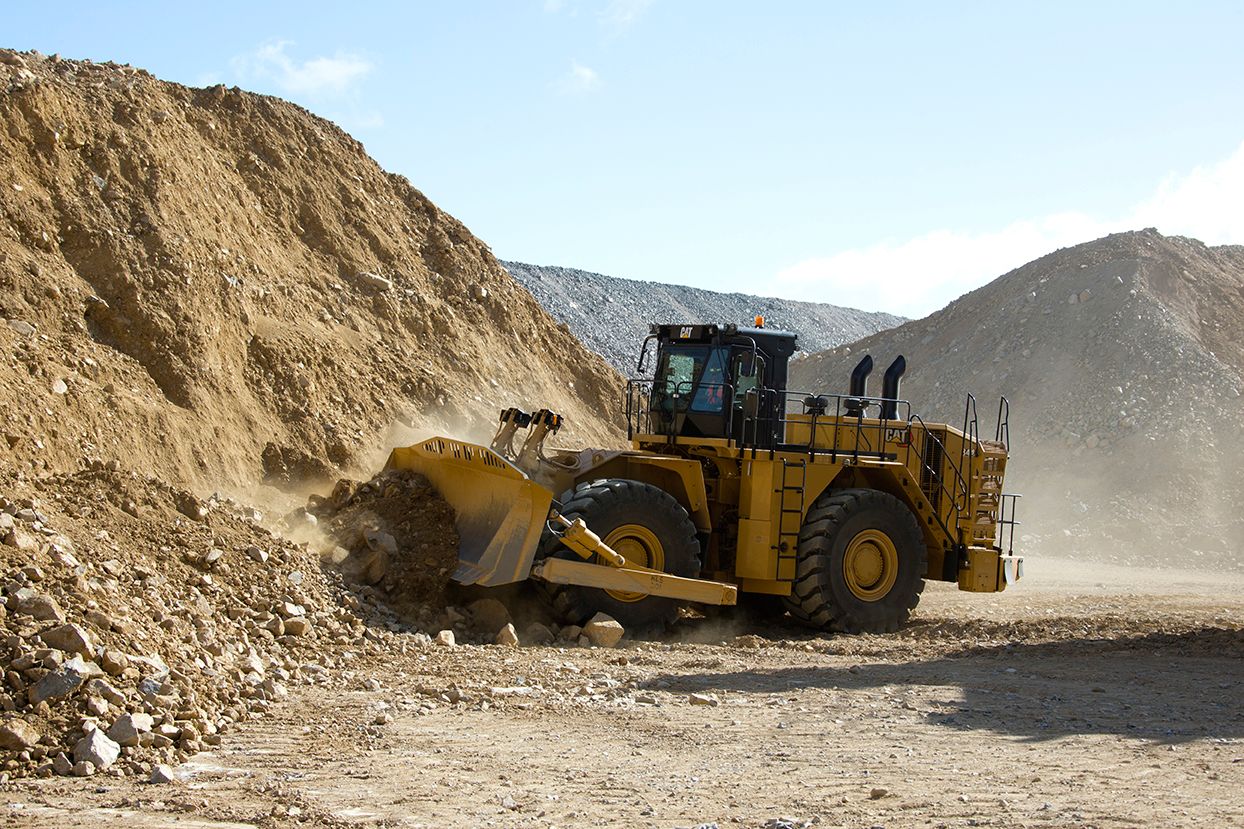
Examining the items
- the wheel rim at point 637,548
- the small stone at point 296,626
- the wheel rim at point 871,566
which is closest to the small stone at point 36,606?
the small stone at point 296,626

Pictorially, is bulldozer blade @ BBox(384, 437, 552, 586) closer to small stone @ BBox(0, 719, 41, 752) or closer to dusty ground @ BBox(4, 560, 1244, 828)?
dusty ground @ BBox(4, 560, 1244, 828)

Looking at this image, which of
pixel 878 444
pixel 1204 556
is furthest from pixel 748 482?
pixel 1204 556

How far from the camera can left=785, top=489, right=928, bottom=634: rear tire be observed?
38.3 feet

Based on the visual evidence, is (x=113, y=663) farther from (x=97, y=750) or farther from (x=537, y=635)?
A: (x=537, y=635)

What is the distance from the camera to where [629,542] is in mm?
10883

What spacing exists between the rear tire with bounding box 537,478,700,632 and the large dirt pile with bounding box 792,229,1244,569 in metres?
16.3

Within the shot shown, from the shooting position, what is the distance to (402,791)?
240 inches

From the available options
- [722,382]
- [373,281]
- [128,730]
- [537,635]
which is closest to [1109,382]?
[373,281]

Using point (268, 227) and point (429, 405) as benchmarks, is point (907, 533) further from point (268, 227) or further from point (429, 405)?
point (268, 227)

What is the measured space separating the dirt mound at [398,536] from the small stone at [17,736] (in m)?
4.45

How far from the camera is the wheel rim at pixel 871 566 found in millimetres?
12000

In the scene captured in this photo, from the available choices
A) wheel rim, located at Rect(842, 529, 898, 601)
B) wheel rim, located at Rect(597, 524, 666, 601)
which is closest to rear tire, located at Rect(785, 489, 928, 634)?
wheel rim, located at Rect(842, 529, 898, 601)

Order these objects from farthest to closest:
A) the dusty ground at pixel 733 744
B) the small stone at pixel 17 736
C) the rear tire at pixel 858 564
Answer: the rear tire at pixel 858 564, the small stone at pixel 17 736, the dusty ground at pixel 733 744

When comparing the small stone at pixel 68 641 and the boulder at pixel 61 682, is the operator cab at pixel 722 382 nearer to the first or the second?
the small stone at pixel 68 641
